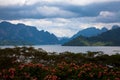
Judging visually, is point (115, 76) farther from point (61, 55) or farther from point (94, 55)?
point (94, 55)

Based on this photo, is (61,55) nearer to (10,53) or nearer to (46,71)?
(10,53)

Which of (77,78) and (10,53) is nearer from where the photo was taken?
(77,78)

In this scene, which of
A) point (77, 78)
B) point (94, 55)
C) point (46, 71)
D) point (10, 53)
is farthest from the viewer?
point (94, 55)

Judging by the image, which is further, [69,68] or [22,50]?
[22,50]

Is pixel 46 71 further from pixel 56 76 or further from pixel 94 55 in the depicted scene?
pixel 94 55

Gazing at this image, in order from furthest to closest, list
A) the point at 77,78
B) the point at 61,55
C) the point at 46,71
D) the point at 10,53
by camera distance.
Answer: the point at 61,55
the point at 10,53
the point at 46,71
the point at 77,78

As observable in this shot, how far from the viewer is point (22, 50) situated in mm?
43594

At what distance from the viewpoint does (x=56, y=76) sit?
1467 cm

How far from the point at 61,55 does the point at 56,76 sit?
28.6 meters

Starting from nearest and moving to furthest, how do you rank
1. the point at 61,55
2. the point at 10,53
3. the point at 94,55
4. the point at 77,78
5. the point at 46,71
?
the point at 77,78 → the point at 46,71 → the point at 10,53 → the point at 61,55 → the point at 94,55

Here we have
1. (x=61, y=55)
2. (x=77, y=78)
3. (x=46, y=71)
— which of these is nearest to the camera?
(x=77, y=78)

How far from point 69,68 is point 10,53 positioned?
25.8 m

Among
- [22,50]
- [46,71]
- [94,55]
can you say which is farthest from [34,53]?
[46,71]

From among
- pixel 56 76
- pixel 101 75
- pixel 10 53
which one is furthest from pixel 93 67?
pixel 10 53
